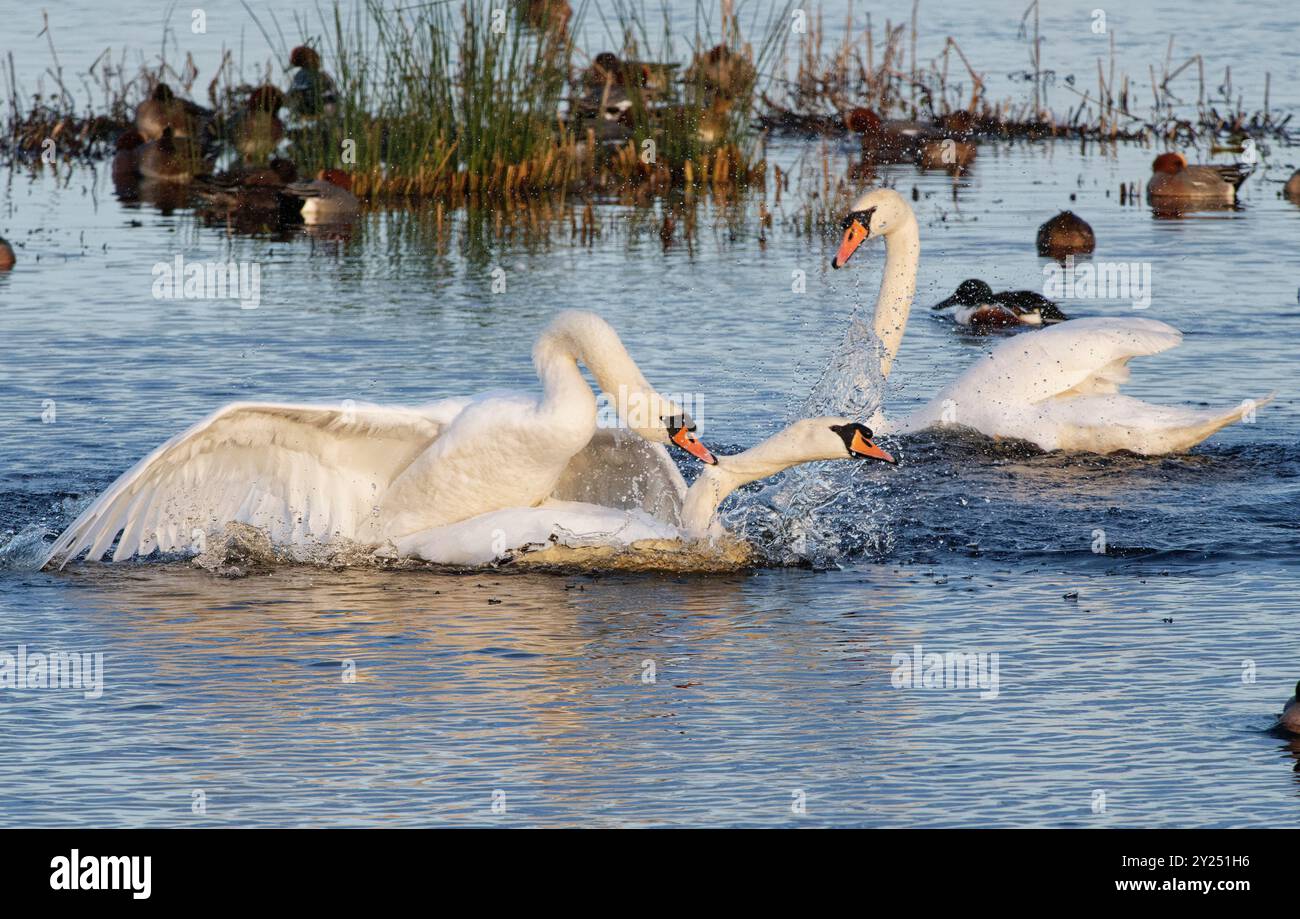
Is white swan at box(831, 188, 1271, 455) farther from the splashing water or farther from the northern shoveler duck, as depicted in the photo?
the northern shoveler duck

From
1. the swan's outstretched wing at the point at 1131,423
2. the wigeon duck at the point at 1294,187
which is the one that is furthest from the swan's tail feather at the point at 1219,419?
the wigeon duck at the point at 1294,187

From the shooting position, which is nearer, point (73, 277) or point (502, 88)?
point (73, 277)

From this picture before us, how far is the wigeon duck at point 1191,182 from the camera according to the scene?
17.4m

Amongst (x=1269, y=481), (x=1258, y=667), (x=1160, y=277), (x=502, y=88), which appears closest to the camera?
(x=1258, y=667)

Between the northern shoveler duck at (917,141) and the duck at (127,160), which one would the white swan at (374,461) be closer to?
the duck at (127,160)

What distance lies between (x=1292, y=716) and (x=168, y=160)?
14.4 meters

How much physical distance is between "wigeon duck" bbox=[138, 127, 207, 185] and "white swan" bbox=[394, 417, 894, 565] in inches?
430

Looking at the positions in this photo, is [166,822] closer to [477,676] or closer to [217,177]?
[477,676]

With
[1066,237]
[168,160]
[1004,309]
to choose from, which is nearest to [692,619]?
[1004,309]

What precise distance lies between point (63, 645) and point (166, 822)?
203 centimetres

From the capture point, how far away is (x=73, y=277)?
590 inches

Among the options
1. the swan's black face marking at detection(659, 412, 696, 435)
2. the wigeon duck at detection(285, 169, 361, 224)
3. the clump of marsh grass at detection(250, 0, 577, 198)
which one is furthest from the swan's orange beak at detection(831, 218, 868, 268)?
the wigeon duck at detection(285, 169, 361, 224)

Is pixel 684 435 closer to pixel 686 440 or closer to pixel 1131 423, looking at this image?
pixel 686 440

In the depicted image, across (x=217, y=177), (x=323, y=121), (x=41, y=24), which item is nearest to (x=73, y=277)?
(x=217, y=177)
